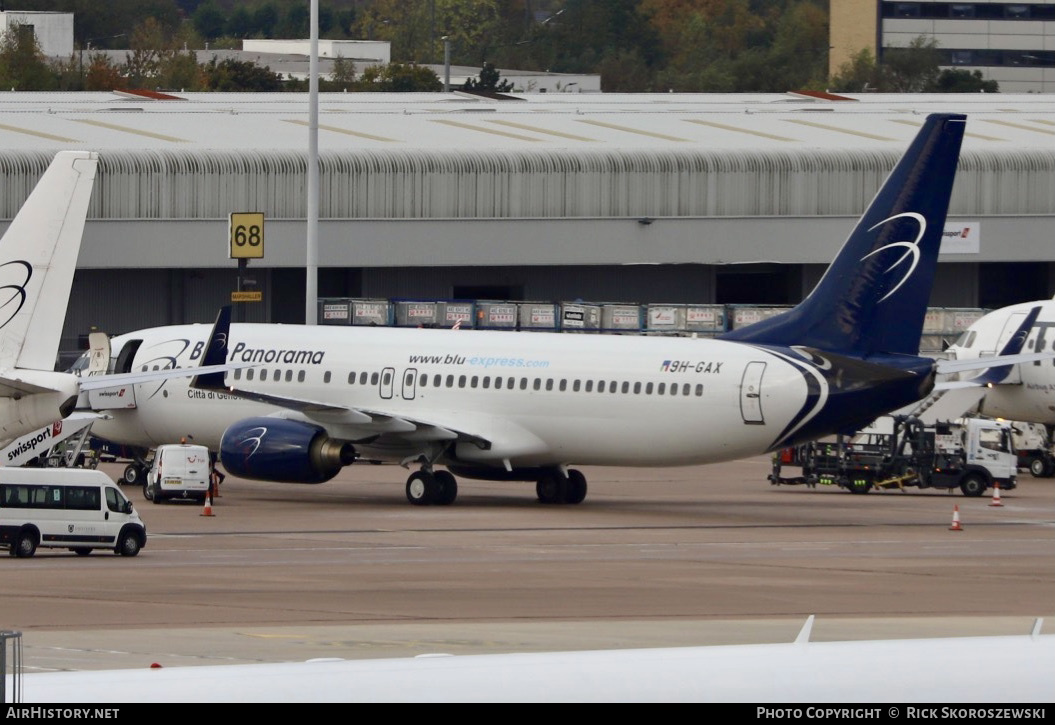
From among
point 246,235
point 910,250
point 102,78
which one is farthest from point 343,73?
point 910,250

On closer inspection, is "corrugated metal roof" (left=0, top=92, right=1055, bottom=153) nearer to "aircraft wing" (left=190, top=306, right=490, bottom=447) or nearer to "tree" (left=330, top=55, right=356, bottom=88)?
"aircraft wing" (left=190, top=306, right=490, bottom=447)

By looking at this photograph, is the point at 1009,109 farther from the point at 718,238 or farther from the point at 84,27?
the point at 84,27

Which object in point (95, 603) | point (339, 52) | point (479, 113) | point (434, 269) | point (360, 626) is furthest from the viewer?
point (339, 52)

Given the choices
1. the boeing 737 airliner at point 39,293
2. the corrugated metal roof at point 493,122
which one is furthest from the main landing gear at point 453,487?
the corrugated metal roof at point 493,122

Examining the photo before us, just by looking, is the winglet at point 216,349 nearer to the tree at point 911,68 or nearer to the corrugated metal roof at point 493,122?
the corrugated metal roof at point 493,122

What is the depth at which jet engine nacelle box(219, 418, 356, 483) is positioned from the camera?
126 ft

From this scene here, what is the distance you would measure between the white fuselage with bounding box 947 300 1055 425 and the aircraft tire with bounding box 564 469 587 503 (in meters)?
15.3

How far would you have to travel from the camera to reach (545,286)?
7562 centimetres

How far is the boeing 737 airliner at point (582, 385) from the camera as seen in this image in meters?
36.8

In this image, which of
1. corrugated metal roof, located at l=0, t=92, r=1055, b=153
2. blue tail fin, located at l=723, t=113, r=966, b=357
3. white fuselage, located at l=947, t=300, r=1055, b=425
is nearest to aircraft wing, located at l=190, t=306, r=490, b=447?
blue tail fin, located at l=723, t=113, r=966, b=357

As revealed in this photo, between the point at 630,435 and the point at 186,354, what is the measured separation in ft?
33.1
